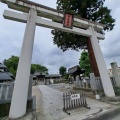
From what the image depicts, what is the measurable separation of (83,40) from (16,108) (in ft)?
30.1

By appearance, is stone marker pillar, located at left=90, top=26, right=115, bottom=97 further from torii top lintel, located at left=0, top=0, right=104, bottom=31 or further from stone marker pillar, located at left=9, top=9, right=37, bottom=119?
stone marker pillar, located at left=9, top=9, right=37, bottom=119

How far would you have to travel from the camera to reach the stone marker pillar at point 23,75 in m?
4.32

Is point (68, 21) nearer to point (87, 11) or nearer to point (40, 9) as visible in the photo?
point (40, 9)

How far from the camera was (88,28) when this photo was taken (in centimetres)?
811

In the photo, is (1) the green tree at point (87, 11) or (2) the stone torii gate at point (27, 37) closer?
(2) the stone torii gate at point (27, 37)

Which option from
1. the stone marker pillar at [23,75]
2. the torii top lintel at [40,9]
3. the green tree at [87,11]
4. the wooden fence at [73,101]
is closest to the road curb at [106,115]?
the wooden fence at [73,101]

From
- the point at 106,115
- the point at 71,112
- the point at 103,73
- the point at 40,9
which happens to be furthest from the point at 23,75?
the point at 103,73

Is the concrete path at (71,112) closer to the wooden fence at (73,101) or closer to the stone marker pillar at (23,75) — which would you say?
the wooden fence at (73,101)

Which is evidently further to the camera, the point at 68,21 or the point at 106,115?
the point at 68,21

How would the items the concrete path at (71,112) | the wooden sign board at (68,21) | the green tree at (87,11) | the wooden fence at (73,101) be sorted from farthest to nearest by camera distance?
the green tree at (87,11) → the wooden sign board at (68,21) → the wooden fence at (73,101) → the concrete path at (71,112)

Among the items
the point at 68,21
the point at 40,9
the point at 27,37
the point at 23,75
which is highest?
the point at 40,9

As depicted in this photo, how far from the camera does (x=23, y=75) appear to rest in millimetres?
4836

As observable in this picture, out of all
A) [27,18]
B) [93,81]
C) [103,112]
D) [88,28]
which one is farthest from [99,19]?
[103,112]

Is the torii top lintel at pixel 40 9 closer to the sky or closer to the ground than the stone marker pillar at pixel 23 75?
closer to the sky
